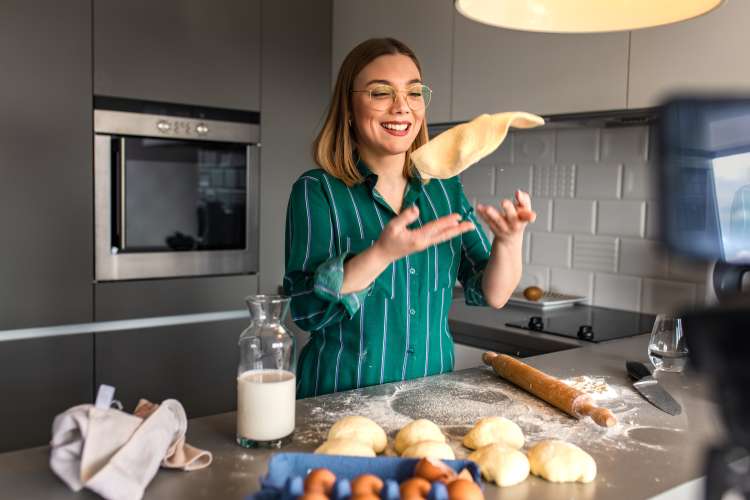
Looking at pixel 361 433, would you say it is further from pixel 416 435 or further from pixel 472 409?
pixel 472 409

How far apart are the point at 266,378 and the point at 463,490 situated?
40 cm

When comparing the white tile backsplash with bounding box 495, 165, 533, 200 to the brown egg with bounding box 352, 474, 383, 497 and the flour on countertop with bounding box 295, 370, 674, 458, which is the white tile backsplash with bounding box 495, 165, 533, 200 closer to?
the flour on countertop with bounding box 295, 370, 674, 458

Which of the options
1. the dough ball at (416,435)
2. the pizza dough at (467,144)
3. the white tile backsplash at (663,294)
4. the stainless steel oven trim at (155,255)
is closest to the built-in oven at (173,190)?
the stainless steel oven trim at (155,255)

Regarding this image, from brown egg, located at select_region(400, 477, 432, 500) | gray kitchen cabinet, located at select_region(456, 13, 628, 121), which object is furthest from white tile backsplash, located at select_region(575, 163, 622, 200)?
brown egg, located at select_region(400, 477, 432, 500)

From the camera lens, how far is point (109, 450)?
865 millimetres

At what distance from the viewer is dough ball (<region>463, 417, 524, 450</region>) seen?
3.29 ft

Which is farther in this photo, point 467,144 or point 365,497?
point 467,144

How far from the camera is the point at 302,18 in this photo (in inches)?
117

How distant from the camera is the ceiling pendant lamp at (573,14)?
44.6 inches

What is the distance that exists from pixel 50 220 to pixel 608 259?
1.92 m

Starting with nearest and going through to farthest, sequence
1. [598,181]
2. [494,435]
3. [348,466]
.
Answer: [348,466]
[494,435]
[598,181]

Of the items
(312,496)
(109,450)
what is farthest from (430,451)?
(109,450)

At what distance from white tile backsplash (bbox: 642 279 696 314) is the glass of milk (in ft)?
5.27

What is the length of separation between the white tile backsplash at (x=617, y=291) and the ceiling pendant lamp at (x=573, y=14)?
4.64ft
